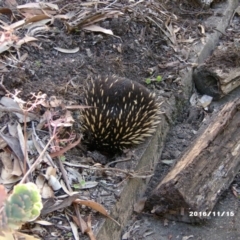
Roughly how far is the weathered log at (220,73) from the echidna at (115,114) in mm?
860

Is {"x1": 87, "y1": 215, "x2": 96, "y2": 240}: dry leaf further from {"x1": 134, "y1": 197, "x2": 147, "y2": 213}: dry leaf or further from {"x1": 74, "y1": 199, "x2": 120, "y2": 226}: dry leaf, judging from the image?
{"x1": 134, "y1": 197, "x2": 147, "y2": 213}: dry leaf

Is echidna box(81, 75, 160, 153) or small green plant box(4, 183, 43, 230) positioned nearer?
small green plant box(4, 183, 43, 230)

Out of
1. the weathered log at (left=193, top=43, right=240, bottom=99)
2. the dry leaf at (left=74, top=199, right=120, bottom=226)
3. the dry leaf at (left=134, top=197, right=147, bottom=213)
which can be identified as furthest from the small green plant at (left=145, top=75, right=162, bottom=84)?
the dry leaf at (left=74, top=199, right=120, bottom=226)

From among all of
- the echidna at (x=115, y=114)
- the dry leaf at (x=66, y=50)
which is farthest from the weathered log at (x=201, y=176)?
the dry leaf at (x=66, y=50)

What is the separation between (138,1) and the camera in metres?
4.38

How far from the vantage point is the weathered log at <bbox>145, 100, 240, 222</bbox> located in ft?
8.84

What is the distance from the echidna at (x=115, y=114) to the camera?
3.05m

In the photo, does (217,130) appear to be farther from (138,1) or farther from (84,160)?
(138,1)

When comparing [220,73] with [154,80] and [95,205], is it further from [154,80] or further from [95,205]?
[95,205]

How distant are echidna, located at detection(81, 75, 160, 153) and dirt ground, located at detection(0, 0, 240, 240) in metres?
0.15

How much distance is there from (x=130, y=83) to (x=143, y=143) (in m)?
0.40

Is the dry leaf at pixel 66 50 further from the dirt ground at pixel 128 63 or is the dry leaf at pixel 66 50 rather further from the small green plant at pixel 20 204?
the small green plant at pixel 20 204

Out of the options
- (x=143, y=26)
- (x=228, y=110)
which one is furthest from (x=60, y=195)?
(x=143, y=26)

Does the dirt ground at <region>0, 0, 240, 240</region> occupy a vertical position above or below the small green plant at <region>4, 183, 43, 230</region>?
below
